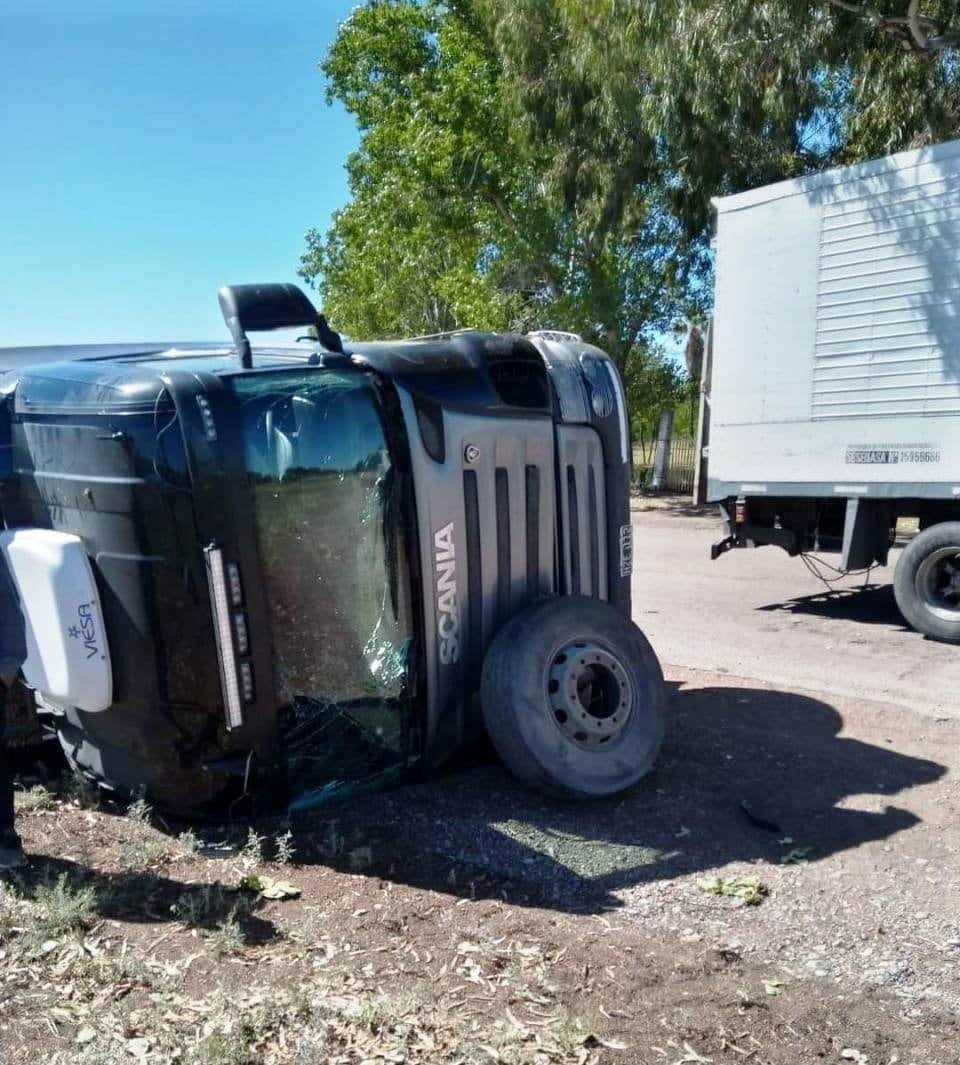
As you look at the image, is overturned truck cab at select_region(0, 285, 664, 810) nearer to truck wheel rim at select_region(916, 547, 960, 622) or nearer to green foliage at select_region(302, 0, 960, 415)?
truck wheel rim at select_region(916, 547, 960, 622)

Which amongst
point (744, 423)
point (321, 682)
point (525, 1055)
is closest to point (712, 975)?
point (525, 1055)

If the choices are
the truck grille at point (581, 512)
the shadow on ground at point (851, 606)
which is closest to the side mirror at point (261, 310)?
the truck grille at point (581, 512)

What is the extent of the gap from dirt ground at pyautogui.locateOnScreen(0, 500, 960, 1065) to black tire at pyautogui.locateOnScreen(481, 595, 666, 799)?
199 mm

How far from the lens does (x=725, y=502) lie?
11016mm

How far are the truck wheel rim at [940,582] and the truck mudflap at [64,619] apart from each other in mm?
6979

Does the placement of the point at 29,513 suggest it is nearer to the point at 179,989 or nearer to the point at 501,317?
the point at 179,989

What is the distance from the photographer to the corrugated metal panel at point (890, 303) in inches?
361

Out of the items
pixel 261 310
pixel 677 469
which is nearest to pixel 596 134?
pixel 677 469

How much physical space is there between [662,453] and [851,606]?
14.7m

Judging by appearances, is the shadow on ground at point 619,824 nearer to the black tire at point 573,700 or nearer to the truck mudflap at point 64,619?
the black tire at point 573,700

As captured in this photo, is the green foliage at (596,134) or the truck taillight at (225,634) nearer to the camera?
the truck taillight at (225,634)

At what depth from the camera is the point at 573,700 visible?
508 cm

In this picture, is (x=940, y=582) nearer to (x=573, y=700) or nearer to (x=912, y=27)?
(x=573, y=700)

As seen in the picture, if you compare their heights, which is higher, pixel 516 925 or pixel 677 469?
pixel 516 925
